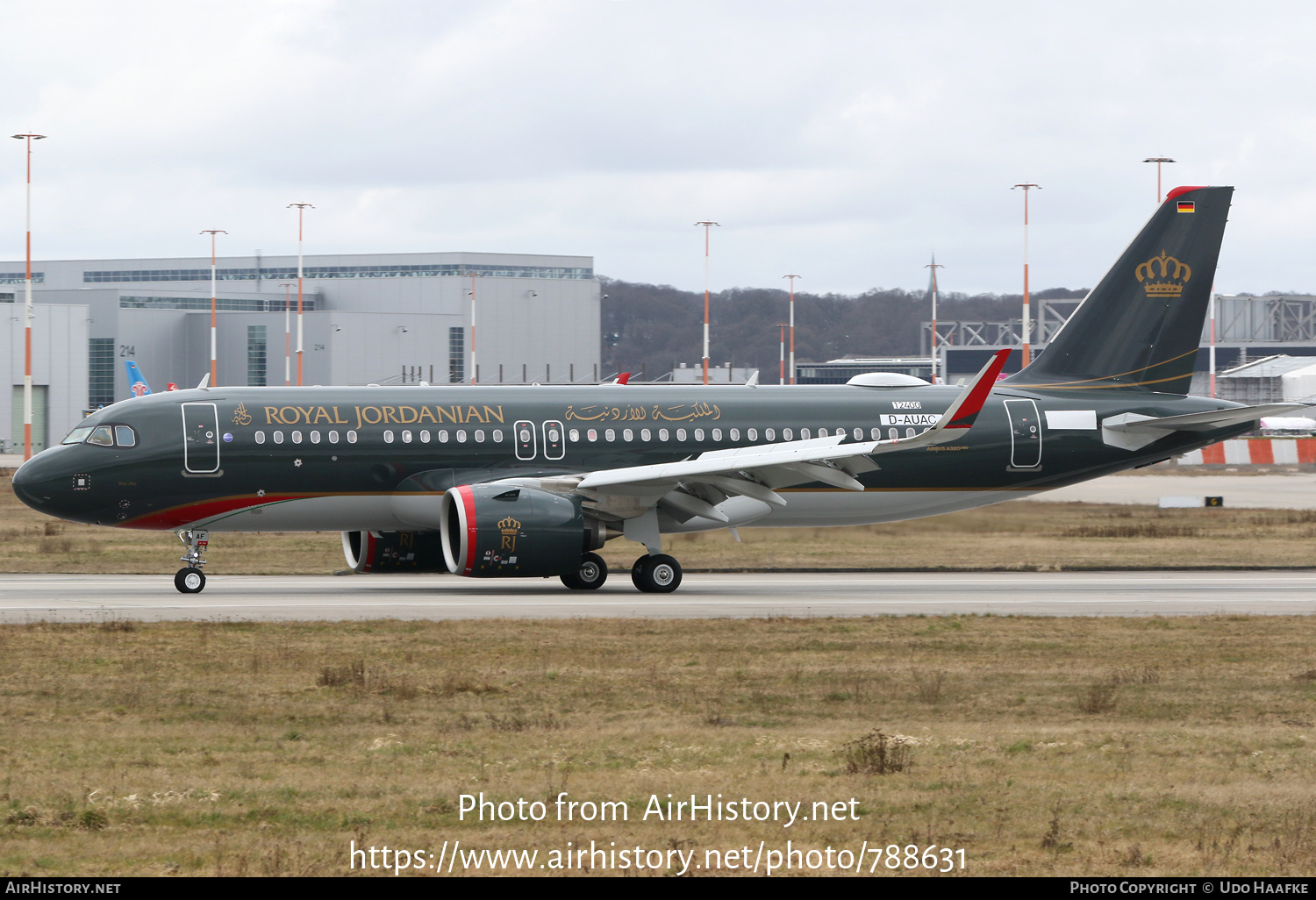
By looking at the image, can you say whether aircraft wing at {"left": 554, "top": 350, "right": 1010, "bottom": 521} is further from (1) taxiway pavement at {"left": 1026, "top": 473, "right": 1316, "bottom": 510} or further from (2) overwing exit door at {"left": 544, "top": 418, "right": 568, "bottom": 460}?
(1) taxiway pavement at {"left": 1026, "top": 473, "right": 1316, "bottom": 510}

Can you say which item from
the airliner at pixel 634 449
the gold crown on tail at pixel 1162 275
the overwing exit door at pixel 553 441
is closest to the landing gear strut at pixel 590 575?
the airliner at pixel 634 449

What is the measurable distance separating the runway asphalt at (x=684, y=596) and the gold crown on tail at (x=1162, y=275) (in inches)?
245

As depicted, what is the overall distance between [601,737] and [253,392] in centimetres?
1804

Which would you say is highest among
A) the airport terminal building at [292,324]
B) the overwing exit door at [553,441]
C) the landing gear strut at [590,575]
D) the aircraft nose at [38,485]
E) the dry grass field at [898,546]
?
the airport terminal building at [292,324]

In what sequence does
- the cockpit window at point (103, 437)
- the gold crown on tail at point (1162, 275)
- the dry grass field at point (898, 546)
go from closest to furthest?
the cockpit window at point (103, 437), the gold crown on tail at point (1162, 275), the dry grass field at point (898, 546)

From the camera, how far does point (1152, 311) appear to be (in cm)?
3406

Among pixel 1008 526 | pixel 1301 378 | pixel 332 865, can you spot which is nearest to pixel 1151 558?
pixel 1008 526

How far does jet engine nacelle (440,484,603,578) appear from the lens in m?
27.5

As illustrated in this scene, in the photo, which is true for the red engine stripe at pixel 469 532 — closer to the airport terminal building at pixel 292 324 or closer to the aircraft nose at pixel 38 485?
the aircraft nose at pixel 38 485

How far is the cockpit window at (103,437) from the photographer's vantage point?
95.3ft

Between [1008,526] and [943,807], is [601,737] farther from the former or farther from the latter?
[1008,526]

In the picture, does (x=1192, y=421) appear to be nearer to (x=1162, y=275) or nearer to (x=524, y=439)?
(x=1162, y=275)

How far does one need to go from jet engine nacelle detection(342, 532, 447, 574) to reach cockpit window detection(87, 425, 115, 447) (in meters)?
5.06
